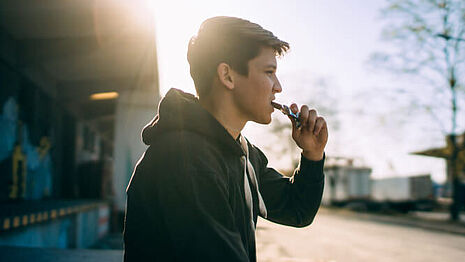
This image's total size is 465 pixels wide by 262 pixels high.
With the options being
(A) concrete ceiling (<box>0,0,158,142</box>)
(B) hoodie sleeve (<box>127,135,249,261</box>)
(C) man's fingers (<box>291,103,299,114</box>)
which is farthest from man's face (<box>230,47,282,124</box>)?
(A) concrete ceiling (<box>0,0,158,142</box>)

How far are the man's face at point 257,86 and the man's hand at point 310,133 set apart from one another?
0.58 ft

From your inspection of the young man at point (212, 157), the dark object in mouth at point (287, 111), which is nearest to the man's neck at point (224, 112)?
the young man at point (212, 157)

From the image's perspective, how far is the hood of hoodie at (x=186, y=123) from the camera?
1.26 meters

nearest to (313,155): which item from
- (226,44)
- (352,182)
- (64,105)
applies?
(226,44)

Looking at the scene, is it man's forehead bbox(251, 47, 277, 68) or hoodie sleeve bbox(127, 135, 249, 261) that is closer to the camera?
hoodie sleeve bbox(127, 135, 249, 261)

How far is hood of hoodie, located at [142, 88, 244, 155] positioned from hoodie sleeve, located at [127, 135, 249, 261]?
3.3 inches

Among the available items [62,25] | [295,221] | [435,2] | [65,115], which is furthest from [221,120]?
[435,2]

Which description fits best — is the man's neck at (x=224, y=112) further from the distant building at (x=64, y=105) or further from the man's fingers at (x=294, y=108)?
the distant building at (x=64, y=105)

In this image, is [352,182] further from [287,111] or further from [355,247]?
[287,111]

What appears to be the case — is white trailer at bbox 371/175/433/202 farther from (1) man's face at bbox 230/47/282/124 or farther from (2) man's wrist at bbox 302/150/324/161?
(1) man's face at bbox 230/47/282/124

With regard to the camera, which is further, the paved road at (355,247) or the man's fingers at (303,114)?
the paved road at (355,247)

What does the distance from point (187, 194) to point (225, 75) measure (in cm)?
51

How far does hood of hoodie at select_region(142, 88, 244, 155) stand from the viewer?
49.5 inches

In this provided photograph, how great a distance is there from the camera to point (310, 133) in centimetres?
165
